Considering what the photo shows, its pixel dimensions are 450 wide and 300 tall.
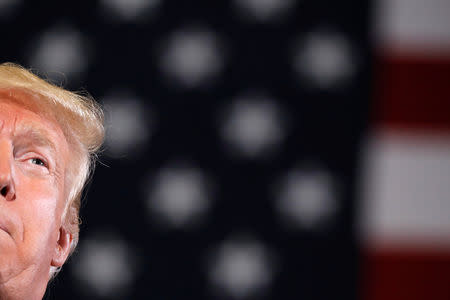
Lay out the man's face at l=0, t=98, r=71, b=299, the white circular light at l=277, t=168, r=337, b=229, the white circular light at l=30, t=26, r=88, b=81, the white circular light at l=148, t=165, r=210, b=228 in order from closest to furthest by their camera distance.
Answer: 1. the man's face at l=0, t=98, r=71, b=299
2. the white circular light at l=30, t=26, r=88, b=81
3. the white circular light at l=148, t=165, r=210, b=228
4. the white circular light at l=277, t=168, r=337, b=229

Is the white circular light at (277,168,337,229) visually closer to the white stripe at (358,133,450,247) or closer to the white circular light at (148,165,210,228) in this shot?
the white stripe at (358,133,450,247)

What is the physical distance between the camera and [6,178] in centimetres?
43

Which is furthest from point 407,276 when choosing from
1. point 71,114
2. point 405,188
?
point 71,114

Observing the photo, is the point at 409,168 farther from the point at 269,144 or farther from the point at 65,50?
the point at 65,50

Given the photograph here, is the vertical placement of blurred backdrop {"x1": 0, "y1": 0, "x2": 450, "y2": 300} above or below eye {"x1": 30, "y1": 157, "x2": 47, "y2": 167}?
below

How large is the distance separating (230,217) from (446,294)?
2.21ft

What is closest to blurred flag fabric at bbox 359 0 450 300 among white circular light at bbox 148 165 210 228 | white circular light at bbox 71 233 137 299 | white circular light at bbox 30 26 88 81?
white circular light at bbox 148 165 210 228

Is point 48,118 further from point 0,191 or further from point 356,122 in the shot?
point 356,122

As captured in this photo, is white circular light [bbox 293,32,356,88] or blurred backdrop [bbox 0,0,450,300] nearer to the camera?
blurred backdrop [bbox 0,0,450,300]

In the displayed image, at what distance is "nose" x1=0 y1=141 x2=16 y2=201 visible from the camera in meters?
0.42

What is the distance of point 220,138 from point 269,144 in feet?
0.53

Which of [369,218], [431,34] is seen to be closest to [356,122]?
[369,218]

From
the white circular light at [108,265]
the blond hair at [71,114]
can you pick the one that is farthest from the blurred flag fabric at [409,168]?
the blond hair at [71,114]

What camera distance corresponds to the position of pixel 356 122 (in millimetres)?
1883
